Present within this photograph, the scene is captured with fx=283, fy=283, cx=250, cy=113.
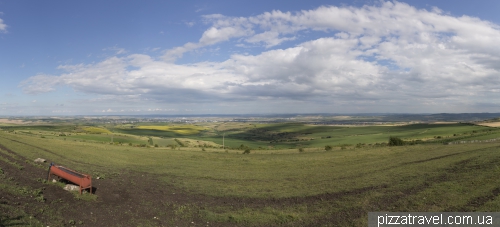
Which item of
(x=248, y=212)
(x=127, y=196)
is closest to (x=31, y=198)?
(x=127, y=196)

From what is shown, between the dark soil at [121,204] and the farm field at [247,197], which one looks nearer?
the dark soil at [121,204]

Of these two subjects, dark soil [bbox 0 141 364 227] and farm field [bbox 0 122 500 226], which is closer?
dark soil [bbox 0 141 364 227]

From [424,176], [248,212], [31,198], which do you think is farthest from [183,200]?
[424,176]

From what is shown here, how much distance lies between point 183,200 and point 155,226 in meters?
4.66

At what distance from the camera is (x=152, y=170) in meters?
28.8

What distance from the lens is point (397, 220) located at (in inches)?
514

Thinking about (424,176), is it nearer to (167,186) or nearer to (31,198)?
(167,186)

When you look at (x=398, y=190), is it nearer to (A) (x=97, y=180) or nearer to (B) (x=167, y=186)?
(B) (x=167, y=186)

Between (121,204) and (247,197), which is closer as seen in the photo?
(121,204)

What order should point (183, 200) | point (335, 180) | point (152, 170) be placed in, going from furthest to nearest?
point (152, 170)
point (335, 180)
point (183, 200)

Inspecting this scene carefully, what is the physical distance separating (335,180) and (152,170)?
17.9m

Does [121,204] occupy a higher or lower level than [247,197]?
higher

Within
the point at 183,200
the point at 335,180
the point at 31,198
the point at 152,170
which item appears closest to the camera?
the point at 31,198

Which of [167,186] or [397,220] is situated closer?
[397,220]
